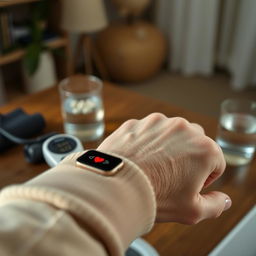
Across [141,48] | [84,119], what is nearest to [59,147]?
[84,119]

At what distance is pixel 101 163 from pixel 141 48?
2.09 m

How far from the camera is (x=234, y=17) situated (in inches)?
100

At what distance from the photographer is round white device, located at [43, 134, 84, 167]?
29.8 inches

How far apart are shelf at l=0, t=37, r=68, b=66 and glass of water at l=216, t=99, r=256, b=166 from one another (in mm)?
1618

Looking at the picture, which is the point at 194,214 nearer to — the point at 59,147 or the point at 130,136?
the point at 130,136

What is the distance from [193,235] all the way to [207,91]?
1999 mm

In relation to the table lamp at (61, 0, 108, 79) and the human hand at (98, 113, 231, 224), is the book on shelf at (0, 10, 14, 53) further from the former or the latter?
the human hand at (98, 113, 231, 224)

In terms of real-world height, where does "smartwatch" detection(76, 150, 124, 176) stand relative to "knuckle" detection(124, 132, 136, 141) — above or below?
above

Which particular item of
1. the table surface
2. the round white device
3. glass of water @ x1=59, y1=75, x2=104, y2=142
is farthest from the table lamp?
the round white device

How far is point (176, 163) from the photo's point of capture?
501mm

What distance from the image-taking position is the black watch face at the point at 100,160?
0.46m

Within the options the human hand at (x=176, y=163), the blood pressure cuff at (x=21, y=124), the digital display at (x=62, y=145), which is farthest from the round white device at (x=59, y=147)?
the human hand at (x=176, y=163)

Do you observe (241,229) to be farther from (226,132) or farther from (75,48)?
(75,48)

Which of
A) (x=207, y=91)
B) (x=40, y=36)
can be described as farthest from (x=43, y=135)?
(x=207, y=91)
